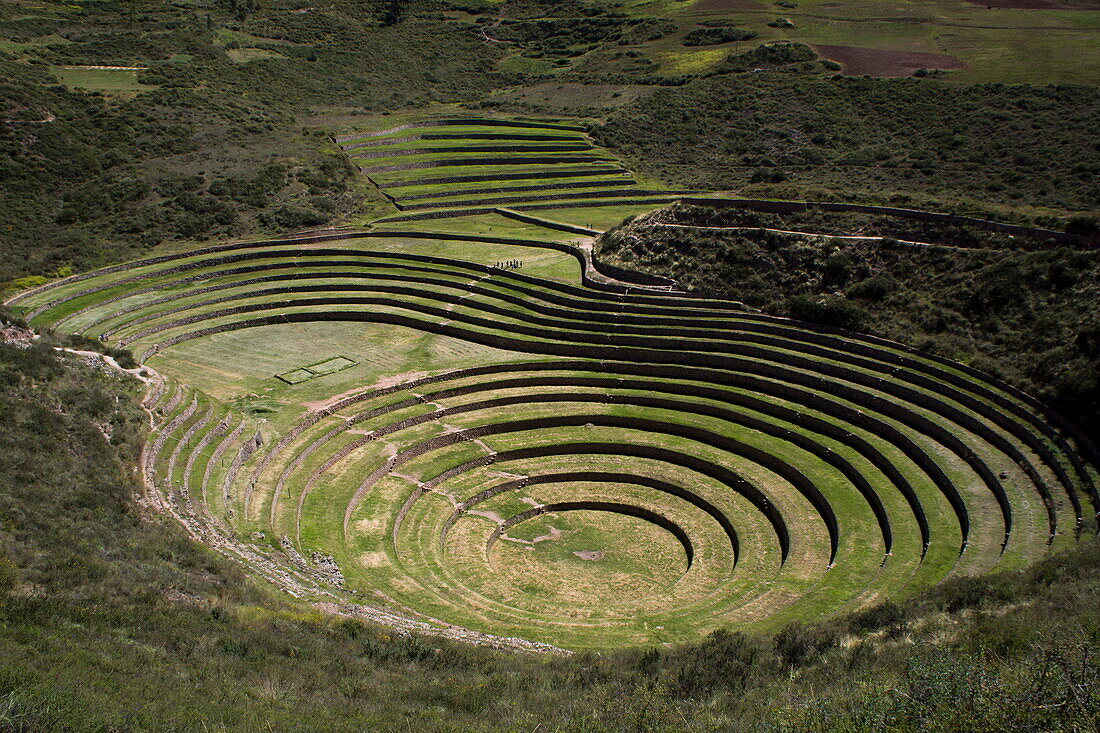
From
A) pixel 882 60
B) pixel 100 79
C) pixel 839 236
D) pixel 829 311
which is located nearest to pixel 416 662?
pixel 829 311

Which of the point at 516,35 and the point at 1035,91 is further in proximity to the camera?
the point at 516,35

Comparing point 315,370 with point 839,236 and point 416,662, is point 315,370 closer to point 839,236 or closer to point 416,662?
point 416,662

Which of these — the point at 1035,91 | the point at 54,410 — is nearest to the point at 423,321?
the point at 54,410

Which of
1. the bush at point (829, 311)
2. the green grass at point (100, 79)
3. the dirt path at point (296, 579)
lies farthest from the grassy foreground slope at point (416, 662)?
the green grass at point (100, 79)

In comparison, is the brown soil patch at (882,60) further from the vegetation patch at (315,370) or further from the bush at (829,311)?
the vegetation patch at (315,370)

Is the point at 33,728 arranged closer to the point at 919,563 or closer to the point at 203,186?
the point at 919,563

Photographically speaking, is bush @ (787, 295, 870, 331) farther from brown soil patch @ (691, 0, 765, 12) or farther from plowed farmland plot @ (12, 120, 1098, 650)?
brown soil patch @ (691, 0, 765, 12)
